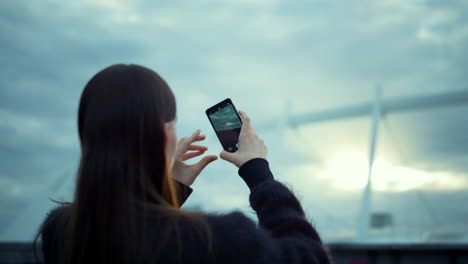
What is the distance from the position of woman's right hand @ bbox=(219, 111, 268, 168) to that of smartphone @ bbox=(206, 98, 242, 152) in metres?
0.22

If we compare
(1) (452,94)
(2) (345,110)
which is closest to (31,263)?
(2) (345,110)

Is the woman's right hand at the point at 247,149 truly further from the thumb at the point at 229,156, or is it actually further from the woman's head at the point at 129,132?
the woman's head at the point at 129,132

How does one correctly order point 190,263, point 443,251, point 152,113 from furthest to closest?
point 443,251, point 152,113, point 190,263

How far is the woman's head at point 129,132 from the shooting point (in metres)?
1.09

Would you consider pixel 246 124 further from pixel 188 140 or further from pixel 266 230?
pixel 266 230

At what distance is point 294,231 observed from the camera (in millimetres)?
1209

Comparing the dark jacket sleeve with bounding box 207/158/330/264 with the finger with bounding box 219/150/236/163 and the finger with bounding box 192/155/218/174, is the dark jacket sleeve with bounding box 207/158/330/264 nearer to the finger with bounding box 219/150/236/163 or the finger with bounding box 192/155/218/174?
the finger with bounding box 219/150/236/163

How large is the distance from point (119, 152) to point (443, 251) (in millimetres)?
10139

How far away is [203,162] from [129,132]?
0.58 metres

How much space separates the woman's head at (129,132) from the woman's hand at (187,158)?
17.9 inches

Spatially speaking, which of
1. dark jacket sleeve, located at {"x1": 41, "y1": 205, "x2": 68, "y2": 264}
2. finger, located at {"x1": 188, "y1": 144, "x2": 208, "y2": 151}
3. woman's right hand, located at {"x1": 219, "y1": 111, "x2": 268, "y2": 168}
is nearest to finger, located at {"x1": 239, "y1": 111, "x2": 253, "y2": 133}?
woman's right hand, located at {"x1": 219, "y1": 111, "x2": 268, "y2": 168}

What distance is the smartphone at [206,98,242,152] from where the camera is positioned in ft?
5.75

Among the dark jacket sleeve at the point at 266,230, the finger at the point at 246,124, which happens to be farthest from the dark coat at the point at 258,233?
the finger at the point at 246,124

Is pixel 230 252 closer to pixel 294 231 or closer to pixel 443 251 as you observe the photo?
pixel 294 231
